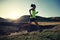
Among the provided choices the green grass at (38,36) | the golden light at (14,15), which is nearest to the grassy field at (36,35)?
the green grass at (38,36)

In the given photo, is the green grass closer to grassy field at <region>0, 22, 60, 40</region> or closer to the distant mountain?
grassy field at <region>0, 22, 60, 40</region>

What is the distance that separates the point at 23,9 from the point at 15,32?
48cm

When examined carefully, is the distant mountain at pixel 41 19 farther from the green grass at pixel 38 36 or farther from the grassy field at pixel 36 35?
the green grass at pixel 38 36

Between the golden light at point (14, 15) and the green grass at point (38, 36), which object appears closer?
the green grass at point (38, 36)

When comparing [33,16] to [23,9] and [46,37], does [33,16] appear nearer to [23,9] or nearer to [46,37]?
[23,9]

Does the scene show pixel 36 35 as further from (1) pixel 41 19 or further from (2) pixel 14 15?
(2) pixel 14 15

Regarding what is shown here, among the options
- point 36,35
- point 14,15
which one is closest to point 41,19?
point 36,35

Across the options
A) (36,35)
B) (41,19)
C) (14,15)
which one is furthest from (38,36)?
(14,15)

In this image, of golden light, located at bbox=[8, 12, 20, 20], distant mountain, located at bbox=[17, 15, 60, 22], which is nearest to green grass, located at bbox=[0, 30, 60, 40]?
distant mountain, located at bbox=[17, 15, 60, 22]

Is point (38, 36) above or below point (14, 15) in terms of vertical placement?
below

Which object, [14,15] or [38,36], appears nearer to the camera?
[38,36]

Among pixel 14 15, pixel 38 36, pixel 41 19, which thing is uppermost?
pixel 14 15

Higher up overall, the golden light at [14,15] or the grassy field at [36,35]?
the golden light at [14,15]

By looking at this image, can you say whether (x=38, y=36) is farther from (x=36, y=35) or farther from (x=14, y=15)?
(x=14, y=15)
